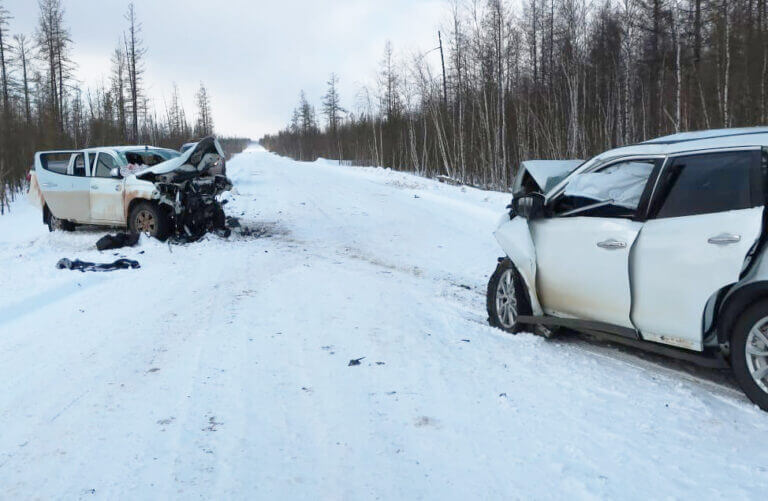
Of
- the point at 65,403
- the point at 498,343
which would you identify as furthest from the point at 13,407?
the point at 498,343

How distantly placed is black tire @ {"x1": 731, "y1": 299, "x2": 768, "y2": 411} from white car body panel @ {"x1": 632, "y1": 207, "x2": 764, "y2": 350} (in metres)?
0.21

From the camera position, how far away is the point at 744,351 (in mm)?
3666

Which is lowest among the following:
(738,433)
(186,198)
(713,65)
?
(738,433)

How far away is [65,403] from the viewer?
166 inches

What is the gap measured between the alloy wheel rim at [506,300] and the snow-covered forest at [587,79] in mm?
20922

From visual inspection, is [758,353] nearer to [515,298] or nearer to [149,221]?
[515,298]

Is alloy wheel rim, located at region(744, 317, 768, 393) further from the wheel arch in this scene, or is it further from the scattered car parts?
the scattered car parts

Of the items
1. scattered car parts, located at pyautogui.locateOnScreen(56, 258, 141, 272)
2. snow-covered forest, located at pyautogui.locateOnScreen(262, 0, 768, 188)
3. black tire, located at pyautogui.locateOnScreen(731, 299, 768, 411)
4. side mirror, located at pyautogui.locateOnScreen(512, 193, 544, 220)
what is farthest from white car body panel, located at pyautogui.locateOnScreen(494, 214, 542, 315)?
snow-covered forest, located at pyautogui.locateOnScreen(262, 0, 768, 188)

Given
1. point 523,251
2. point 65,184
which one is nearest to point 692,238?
point 523,251

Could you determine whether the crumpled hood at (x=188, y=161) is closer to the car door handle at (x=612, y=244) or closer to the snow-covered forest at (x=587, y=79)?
the car door handle at (x=612, y=244)

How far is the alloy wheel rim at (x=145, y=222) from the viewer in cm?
1146

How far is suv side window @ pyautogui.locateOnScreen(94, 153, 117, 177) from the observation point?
12.1 meters

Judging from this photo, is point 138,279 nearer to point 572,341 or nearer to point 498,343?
point 498,343

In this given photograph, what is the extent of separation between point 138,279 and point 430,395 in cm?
605
